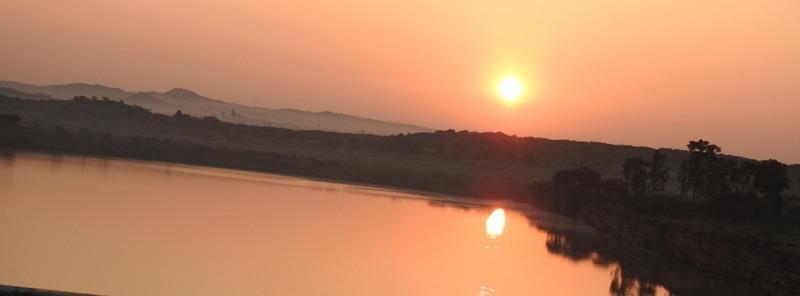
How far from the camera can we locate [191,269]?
15.6 metres

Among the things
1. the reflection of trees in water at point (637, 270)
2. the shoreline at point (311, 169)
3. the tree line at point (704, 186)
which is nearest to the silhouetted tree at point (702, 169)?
the tree line at point (704, 186)

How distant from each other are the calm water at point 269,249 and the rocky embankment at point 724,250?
2.76ft

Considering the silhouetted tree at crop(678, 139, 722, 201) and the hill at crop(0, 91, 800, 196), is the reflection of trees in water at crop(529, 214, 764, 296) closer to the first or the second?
the silhouetted tree at crop(678, 139, 722, 201)

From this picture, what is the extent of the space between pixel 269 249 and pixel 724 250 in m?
12.2

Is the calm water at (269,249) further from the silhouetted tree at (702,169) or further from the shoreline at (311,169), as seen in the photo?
the silhouetted tree at (702,169)

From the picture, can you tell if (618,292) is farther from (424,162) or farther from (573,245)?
(424,162)

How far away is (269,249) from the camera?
19453 millimetres

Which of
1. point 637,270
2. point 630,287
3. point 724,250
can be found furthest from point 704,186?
point 630,287

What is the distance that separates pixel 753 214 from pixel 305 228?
51.8 ft

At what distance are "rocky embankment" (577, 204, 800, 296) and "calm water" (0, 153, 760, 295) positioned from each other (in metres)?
0.84

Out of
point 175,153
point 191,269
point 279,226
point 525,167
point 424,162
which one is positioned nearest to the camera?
point 191,269

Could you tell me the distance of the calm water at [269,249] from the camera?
14.8m

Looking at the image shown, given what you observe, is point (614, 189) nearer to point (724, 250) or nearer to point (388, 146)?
point (724, 250)

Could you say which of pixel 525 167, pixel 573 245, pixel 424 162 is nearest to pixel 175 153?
pixel 424 162
